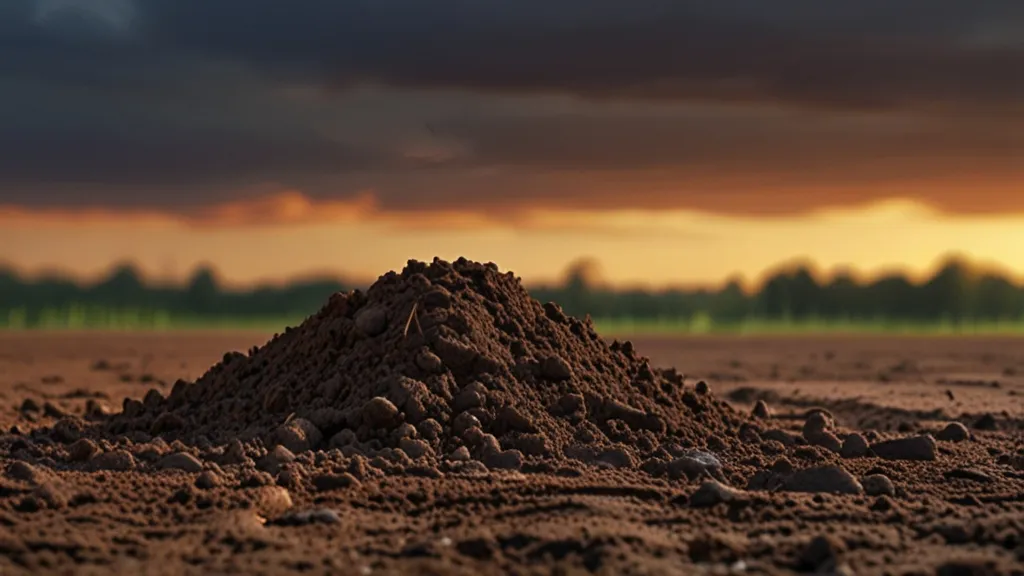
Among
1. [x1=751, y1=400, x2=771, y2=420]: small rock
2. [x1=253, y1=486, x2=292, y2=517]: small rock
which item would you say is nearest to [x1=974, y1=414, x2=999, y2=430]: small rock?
[x1=751, y1=400, x2=771, y2=420]: small rock

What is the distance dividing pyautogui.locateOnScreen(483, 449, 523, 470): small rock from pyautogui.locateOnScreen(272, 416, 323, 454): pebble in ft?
4.33

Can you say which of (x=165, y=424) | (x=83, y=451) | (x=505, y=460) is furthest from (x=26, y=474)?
(x=505, y=460)

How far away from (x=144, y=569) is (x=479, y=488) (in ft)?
8.22

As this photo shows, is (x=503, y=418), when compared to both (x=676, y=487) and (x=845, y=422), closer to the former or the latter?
(x=676, y=487)

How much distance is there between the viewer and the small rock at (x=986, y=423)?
14.7 meters

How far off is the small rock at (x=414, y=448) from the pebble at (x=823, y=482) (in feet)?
8.28

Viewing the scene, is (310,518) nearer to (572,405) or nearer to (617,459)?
(617,459)

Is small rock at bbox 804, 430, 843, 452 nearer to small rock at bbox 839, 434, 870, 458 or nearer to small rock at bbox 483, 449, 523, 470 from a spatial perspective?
small rock at bbox 839, 434, 870, 458

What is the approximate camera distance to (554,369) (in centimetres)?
1089

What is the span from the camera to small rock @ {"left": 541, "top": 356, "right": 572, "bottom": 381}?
35.7 ft

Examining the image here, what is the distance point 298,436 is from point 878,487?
410 centimetres

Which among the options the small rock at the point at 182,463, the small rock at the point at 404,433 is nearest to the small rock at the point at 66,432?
the small rock at the point at 182,463

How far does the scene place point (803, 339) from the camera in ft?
142

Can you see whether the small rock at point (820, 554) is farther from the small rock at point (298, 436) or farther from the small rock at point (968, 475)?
the small rock at point (298, 436)
